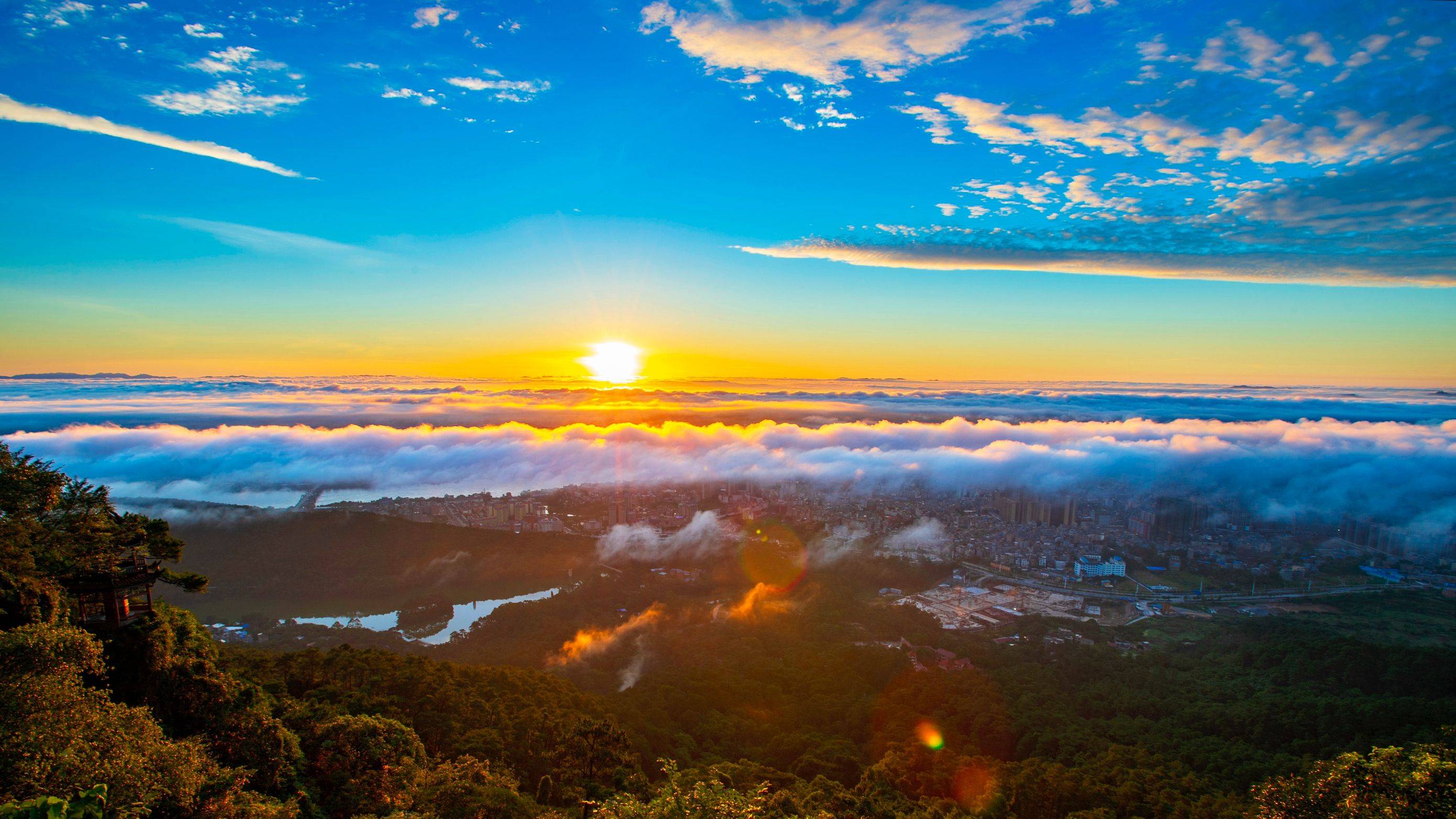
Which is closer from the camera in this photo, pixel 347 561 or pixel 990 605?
pixel 990 605

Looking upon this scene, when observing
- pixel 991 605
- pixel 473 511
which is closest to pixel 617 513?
pixel 473 511

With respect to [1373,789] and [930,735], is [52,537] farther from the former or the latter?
[1373,789]

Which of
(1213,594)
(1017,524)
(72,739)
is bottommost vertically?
(1213,594)

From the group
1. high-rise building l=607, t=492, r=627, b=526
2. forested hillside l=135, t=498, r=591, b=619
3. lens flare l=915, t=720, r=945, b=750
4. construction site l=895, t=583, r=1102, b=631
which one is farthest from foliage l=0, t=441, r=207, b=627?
high-rise building l=607, t=492, r=627, b=526

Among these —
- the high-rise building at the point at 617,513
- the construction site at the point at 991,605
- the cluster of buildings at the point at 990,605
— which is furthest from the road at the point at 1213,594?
the high-rise building at the point at 617,513

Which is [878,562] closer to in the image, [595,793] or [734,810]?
[595,793]

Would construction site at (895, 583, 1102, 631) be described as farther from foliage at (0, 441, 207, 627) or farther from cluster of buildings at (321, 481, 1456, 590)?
foliage at (0, 441, 207, 627)

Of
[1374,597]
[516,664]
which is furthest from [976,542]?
[516,664]

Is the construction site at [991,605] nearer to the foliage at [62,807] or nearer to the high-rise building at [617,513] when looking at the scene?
the high-rise building at [617,513]
